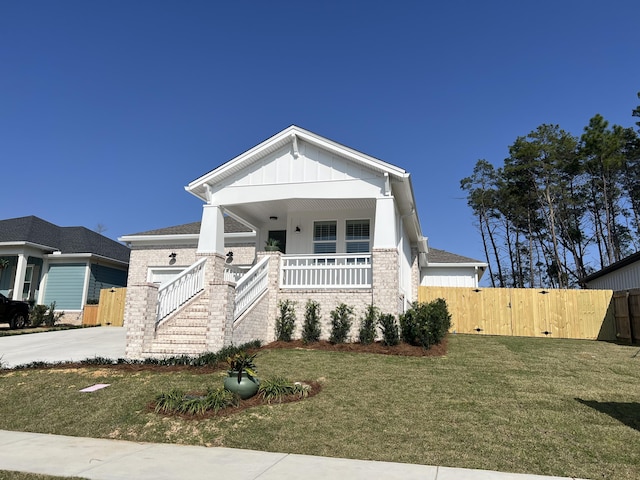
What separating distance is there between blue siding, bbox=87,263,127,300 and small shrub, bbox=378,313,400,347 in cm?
1705

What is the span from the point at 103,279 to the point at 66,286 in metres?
1.77

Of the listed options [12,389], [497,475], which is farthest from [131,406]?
[497,475]

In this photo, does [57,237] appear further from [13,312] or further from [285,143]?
[285,143]

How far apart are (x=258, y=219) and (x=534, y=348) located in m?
10.5

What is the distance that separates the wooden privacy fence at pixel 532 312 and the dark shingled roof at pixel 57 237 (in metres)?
18.1

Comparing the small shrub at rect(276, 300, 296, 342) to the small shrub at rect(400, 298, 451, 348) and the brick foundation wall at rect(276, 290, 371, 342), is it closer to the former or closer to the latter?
the brick foundation wall at rect(276, 290, 371, 342)

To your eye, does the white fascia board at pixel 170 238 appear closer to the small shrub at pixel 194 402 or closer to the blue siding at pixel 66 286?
the blue siding at pixel 66 286

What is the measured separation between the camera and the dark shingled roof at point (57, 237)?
71.2ft

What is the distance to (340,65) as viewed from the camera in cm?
1645

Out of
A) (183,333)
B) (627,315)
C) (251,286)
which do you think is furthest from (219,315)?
(627,315)

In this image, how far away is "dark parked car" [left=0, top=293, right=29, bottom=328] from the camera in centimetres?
1717

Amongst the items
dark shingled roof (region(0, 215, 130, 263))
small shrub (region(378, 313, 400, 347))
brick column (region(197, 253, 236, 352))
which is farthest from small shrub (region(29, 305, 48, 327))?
small shrub (region(378, 313, 400, 347))

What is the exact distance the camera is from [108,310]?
20.0 meters

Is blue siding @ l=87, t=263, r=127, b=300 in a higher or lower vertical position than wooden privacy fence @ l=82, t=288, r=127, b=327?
higher
